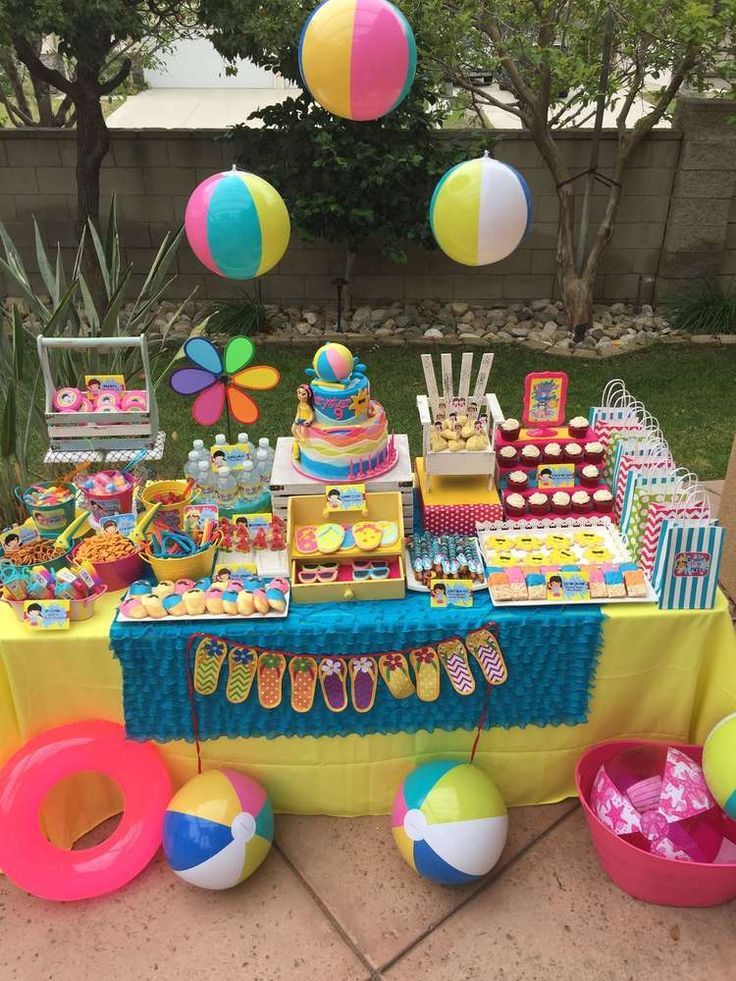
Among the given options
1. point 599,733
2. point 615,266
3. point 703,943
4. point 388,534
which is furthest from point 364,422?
point 615,266

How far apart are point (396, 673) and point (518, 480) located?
83 centimetres

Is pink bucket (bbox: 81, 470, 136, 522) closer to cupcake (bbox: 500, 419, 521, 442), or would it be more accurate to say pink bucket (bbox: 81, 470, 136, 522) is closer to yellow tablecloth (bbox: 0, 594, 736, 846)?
yellow tablecloth (bbox: 0, 594, 736, 846)

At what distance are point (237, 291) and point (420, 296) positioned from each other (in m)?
1.59

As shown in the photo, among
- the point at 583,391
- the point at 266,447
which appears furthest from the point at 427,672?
the point at 583,391

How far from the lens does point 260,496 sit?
2.90 metres

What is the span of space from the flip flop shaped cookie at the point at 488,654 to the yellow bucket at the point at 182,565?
0.85 m

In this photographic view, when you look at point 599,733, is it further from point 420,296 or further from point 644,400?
point 420,296

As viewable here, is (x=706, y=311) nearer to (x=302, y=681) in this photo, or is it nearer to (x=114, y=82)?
(x=114, y=82)

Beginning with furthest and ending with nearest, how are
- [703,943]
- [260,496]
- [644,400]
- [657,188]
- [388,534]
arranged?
[657,188]
[644,400]
[260,496]
[388,534]
[703,943]

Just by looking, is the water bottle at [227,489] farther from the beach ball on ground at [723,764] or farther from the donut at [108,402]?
the beach ball on ground at [723,764]

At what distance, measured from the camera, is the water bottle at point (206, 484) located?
2.84m

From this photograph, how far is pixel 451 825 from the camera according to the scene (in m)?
2.35

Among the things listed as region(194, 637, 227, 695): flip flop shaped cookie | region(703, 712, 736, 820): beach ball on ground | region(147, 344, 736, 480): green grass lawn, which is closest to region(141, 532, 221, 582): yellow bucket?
region(194, 637, 227, 695): flip flop shaped cookie

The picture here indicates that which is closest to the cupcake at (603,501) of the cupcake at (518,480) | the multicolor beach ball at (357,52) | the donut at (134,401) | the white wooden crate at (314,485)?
the cupcake at (518,480)
